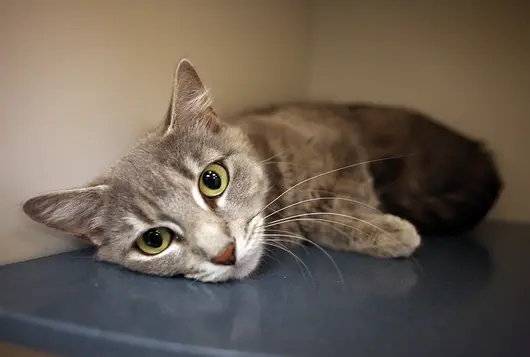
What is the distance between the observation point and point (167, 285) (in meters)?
1.03

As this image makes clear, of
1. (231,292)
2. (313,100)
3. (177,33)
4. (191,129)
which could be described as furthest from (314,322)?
(313,100)

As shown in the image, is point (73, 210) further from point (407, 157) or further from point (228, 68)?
point (407, 157)

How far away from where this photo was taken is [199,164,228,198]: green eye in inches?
43.0

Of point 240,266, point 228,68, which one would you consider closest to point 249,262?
point 240,266

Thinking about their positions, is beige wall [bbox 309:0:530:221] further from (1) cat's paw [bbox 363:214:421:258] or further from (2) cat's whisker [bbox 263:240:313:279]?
(2) cat's whisker [bbox 263:240:313:279]

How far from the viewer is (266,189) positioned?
3.90 feet

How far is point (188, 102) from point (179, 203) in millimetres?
239

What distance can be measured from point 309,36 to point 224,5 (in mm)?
446

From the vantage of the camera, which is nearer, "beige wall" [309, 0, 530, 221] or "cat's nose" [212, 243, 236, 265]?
"cat's nose" [212, 243, 236, 265]

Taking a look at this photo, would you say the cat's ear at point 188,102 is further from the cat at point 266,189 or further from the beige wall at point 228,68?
the beige wall at point 228,68

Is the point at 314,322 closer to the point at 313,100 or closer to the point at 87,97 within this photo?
the point at 87,97

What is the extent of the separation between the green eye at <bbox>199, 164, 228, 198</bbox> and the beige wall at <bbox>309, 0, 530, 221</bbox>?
2.68 feet

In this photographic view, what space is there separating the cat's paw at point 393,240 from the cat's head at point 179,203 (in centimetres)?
25

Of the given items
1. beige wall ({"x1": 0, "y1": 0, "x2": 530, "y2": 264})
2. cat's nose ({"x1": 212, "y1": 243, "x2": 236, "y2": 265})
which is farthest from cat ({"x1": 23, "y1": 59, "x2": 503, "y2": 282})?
beige wall ({"x1": 0, "y1": 0, "x2": 530, "y2": 264})
